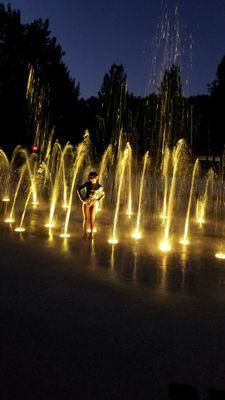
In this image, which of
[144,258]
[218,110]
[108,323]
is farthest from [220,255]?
[218,110]

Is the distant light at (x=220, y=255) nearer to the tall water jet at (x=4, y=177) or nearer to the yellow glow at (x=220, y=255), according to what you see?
the yellow glow at (x=220, y=255)

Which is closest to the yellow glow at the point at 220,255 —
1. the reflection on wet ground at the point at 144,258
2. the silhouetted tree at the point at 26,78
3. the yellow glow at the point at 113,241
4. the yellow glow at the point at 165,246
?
the reflection on wet ground at the point at 144,258

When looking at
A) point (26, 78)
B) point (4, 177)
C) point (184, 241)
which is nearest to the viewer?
point (184, 241)

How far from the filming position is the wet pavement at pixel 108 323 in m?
3.87

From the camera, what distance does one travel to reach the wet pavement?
12.7 ft

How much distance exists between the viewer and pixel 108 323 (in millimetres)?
5070

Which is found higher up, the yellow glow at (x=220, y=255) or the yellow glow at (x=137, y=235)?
the yellow glow at (x=137, y=235)

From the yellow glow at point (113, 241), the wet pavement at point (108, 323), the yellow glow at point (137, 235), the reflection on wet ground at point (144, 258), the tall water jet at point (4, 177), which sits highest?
the tall water jet at point (4, 177)

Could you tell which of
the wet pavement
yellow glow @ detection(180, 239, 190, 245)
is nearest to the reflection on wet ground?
the wet pavement

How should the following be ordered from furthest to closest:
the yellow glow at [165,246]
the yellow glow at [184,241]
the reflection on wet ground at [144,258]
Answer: the yellow glow at [184,241] → the yellow glow at [165,246] → the reflection on wet ground at [144,258]

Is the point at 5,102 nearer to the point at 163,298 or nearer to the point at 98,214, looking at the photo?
the point at 98,214

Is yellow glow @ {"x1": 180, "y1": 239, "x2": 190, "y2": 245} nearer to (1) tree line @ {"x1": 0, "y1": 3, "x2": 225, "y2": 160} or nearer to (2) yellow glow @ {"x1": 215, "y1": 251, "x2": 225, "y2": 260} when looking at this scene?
(2) yellow glow @ {"x1": 215, "y1": 251, "x2": 225, "y2": 260}

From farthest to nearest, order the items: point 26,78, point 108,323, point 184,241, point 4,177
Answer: point 26,78, point 4,177, point 184,241, point 108,323

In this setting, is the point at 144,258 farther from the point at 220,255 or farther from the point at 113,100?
the point at 113,100
